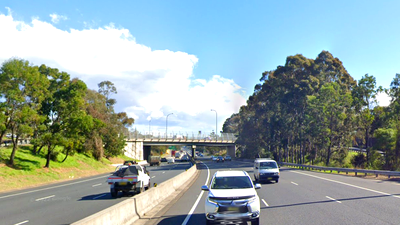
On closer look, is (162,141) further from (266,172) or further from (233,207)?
(233,207)

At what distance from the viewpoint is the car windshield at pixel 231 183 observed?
1137 centimetres

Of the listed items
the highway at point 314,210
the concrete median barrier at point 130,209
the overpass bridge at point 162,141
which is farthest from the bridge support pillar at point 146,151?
the highway at point 314,210

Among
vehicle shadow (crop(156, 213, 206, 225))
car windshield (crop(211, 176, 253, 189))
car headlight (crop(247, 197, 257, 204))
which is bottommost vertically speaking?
vehicle shadow (crop(156, 213, 206, 225))

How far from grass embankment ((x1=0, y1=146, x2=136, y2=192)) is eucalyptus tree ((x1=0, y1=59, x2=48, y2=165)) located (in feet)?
5.69

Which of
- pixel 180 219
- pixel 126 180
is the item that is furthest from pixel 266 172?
pixel 180 219

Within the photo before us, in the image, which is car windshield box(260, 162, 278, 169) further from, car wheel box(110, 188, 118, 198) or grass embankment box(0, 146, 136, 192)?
grass embankment box(0, 146, 136, 192)

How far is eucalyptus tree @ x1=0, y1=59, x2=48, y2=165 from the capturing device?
31013 mm

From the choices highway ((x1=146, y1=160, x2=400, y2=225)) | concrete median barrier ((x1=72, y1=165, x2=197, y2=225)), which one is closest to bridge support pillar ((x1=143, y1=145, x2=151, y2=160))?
concrete median barrier ((x1=72, y1=165, x2=197, y2=225))

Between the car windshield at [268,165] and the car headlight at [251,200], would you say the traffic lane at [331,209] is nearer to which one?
the car headlight at [251,200]

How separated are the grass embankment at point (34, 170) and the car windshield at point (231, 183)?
2125 centimetres

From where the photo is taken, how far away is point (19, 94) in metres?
31.9

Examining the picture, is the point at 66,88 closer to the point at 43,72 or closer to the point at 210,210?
the point at 43,72

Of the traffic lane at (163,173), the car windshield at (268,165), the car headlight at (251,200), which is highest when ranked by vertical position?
the car headlight at (251,200)

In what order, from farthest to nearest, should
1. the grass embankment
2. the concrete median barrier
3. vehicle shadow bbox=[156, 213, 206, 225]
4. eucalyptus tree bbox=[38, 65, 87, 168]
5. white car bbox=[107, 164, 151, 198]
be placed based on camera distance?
eucalyptus tree bbox=[38, 65, 87, 168]
the grass embankment
white car bbox=[107, 164, 151, 198]
vehicle shadow bbox=[156, 213, 206, 225]
the concrete median barrier
